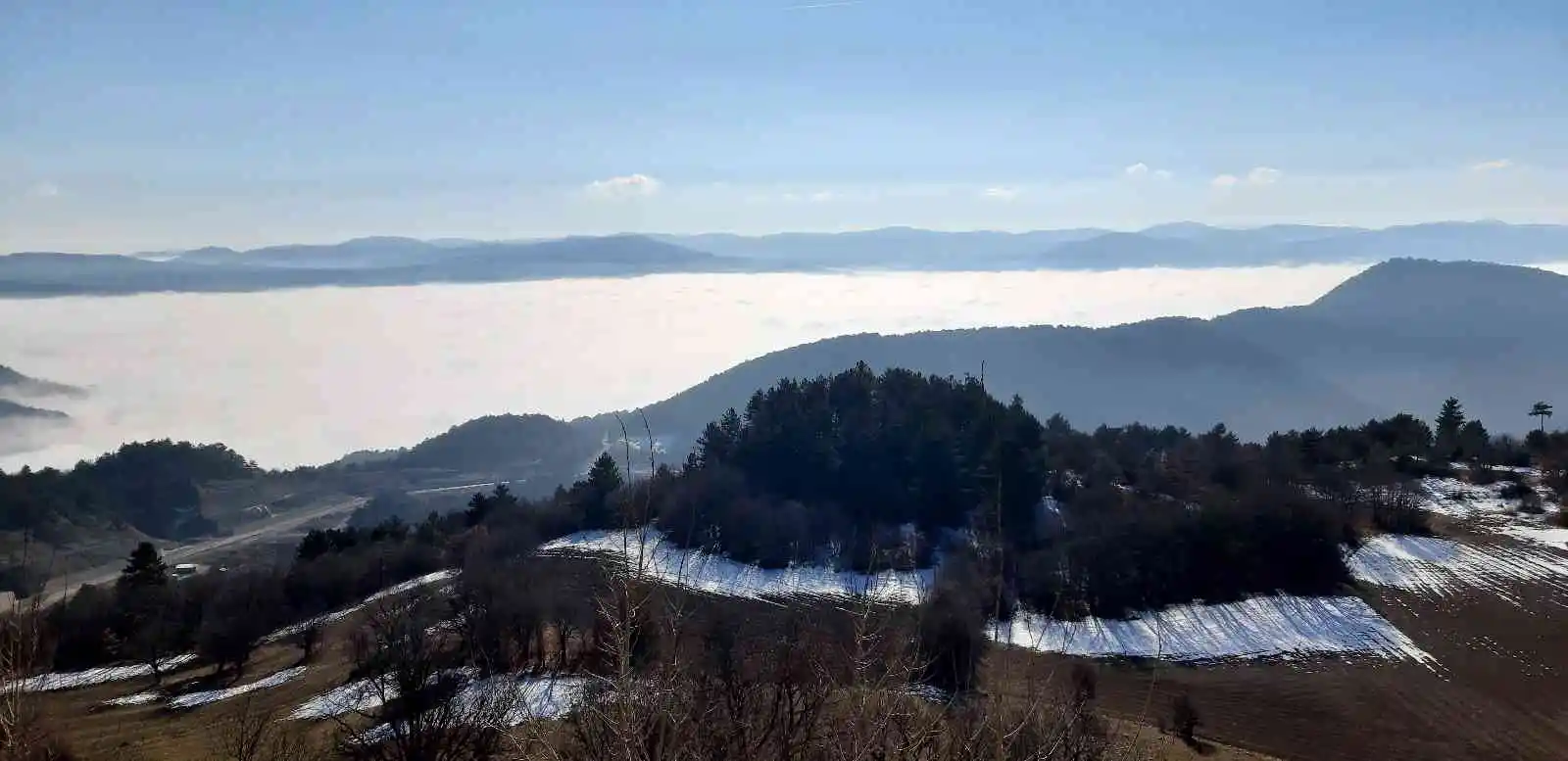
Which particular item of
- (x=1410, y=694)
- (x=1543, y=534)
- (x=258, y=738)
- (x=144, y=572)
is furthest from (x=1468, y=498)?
(x=144, y=572)

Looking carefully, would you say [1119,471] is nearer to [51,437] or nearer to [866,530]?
[866,530]

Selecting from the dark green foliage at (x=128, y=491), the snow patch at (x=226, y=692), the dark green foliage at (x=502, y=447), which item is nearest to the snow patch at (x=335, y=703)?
the snow patch at (x=226, y=692)

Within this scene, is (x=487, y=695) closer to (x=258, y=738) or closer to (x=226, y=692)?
(x=258, y=738)

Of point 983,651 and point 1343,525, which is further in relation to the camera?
point 1343,525

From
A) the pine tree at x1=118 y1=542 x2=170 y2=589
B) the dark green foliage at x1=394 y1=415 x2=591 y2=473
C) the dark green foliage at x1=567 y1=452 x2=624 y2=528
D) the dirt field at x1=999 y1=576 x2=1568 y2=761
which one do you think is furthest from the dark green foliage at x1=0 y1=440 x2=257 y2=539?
the dirt field at x1=999 y1=576 x2=1568 y2=761

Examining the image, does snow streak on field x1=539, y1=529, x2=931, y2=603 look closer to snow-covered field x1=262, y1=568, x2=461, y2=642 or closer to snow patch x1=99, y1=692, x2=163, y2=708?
snow-covered field x1=262, y1=568, x2=461, y2=642

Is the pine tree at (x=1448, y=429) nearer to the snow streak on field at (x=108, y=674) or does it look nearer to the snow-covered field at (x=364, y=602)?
the snow-covered field at (x=364, y=602)

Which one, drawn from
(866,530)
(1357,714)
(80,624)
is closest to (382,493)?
(80,624)
